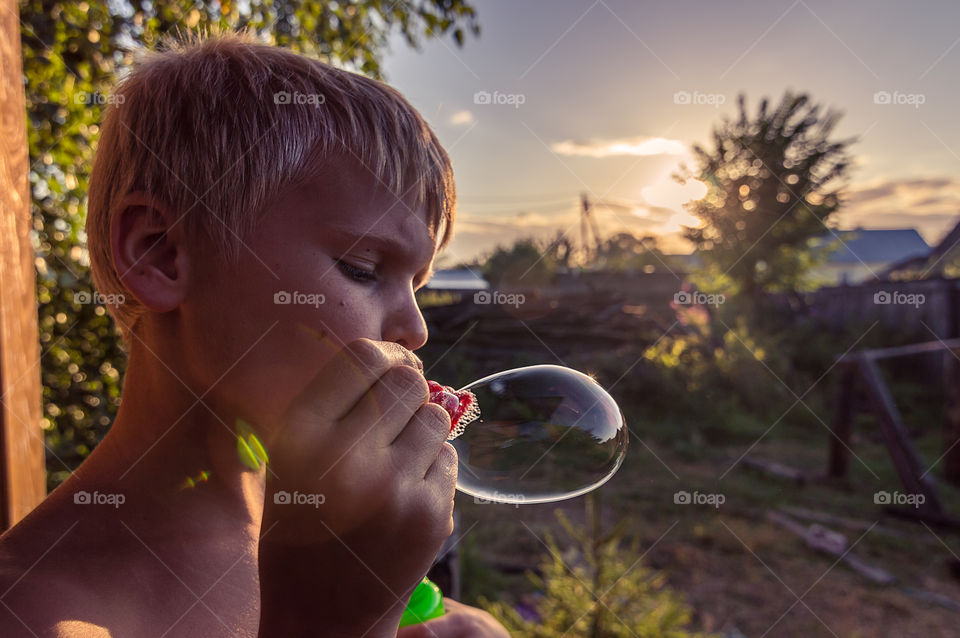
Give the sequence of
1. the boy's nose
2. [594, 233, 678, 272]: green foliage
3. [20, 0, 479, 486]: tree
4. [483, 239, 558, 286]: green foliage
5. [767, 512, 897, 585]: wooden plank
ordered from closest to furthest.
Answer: the boy's nose
[20, 0, 479, 486]: tree
[767, 512, 897, 585]: wooden plank
[483, 239, 558, 286]: green foliage
[594, 233, 678, 272]: green foliage

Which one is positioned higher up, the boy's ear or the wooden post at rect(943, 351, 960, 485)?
the boy's ear

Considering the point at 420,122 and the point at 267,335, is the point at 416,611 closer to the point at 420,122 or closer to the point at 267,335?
the point at 267,335

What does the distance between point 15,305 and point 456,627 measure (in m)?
1.26

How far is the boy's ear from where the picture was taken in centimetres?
107

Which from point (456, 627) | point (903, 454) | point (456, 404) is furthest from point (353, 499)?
point (903, 454)

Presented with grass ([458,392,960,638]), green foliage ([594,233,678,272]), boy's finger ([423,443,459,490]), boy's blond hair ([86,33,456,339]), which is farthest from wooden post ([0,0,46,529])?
green foliage ([594,233,678,272])

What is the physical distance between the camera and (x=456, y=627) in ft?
4.29

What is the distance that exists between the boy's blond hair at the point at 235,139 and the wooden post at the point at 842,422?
17.3 ft

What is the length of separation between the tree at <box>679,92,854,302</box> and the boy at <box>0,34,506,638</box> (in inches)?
475

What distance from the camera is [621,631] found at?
252 centimetres

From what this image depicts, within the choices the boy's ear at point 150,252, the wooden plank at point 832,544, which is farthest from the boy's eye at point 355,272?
the wooden plank at point 832,544

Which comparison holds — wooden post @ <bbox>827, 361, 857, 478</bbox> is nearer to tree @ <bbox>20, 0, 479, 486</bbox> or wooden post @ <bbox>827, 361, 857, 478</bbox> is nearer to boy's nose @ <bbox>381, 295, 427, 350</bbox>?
tree @ <bbox>20, 0, 479, 486</bbox>

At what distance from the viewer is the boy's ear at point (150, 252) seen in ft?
3.51

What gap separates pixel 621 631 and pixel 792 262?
12435 mm
